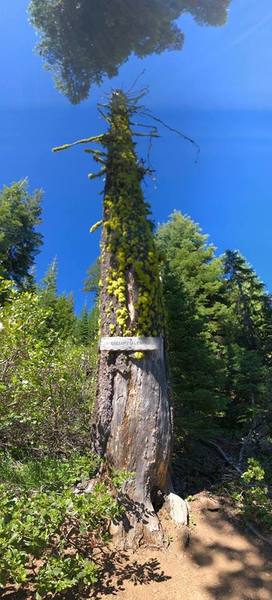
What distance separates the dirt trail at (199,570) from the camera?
353cm

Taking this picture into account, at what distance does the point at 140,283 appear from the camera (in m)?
5.36

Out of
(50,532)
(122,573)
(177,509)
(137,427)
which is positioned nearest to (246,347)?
(177,509)

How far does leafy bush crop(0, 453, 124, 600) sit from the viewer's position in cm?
292

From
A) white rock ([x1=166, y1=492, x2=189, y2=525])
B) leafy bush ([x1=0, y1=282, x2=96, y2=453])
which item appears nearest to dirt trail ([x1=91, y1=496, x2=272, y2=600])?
white rock ([x1=166, y1=492, x2=189, y2=525])

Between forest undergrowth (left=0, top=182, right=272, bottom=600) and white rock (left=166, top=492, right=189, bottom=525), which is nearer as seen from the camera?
forest undergrowth (left=0, top=182, right=272, bottom=600)

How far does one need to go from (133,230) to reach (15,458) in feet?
13.6

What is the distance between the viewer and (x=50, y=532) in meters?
3.18

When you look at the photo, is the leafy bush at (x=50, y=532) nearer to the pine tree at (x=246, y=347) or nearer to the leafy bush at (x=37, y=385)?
the leafy bush at (x=37, y=385)

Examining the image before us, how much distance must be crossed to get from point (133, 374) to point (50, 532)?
7.20 ft

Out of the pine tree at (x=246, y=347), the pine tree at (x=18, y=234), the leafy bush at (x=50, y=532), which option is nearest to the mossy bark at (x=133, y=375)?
the leafy bush at (x=50, y=532)

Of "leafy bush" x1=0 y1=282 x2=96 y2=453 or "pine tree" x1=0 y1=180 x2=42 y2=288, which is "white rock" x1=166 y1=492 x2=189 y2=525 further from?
"pine tree" x1=0 y1=180 x2=42 y2=288

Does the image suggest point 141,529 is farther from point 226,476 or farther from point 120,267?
point 120,267

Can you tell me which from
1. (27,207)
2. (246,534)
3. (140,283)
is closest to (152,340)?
(140,283)

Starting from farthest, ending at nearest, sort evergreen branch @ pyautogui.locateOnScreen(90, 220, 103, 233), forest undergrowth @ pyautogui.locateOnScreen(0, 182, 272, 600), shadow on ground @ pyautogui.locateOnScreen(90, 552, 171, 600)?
1. evergreen branch @ pyautogui.locateOnScreen(90, 220, 103, 233)
2. shadow on ground @ pyautogui.locateOnScreen(90, 552, 171, 600)
3. forest undergrowth @ pyautogui.locateOnScreen(0, 182, 272, 600)
